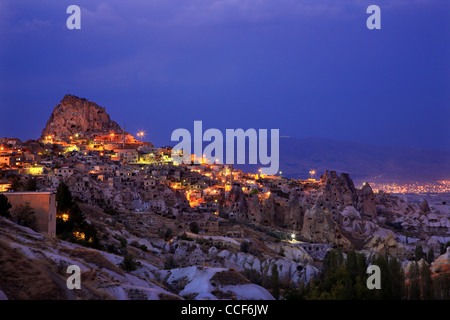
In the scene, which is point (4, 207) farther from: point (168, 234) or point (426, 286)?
point (426, 286)

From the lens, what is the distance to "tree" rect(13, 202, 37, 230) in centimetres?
2730

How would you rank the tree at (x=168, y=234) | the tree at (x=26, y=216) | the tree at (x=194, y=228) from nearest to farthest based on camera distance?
the tree at (x=26, y=216), the tree at (x=168, y=234), the tree at (x=194, y=228)

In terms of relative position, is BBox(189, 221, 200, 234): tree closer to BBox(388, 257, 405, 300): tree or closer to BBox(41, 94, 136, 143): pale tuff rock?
BBox(388, 257, 405, 300): tree

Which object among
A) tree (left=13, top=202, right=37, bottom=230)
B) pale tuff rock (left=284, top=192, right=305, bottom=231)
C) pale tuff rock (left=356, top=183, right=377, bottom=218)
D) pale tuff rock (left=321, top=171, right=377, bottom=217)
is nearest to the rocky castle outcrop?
pale tuff rock (left=321, top=171, right=377, bottom=217)

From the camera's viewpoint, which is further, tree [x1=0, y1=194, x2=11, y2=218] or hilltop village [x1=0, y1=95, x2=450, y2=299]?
hilltop village [x1=0, y1=95, x2=450, y2=299]

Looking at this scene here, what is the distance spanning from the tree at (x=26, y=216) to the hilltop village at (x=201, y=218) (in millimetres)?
306

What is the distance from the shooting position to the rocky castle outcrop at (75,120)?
11375cm

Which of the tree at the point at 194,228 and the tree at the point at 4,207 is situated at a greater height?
the tree at the point at 4,207

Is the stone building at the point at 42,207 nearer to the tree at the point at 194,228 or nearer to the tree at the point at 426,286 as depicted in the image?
the tree at the point at 194,228

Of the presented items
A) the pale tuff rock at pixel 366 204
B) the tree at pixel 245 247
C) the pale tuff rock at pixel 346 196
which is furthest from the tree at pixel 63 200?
the pale tuff rock at pixel 366 204

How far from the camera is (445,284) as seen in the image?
22.7 meters

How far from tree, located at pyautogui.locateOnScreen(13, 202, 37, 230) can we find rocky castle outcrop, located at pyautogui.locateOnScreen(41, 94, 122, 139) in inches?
3346
